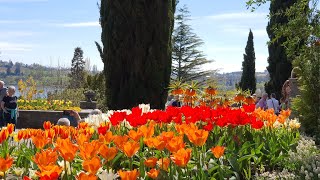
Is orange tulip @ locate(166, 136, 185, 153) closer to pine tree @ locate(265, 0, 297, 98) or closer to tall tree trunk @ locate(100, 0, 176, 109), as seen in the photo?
tall tree trunk @ locate(100, 0, 176, 109)

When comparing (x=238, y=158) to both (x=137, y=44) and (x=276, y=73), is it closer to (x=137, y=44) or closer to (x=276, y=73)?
(x=137, y=44)

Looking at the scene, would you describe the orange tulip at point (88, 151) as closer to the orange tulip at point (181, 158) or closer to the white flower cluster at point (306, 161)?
the orange tulip at point (181, 158)

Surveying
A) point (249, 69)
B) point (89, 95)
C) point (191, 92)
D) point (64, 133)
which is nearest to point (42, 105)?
point (89, 95)

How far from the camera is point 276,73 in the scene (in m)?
27.3

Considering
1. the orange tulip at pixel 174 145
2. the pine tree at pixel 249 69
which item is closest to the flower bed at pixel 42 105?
the orange tulip at pixel 174 145

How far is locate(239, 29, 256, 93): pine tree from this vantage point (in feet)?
121

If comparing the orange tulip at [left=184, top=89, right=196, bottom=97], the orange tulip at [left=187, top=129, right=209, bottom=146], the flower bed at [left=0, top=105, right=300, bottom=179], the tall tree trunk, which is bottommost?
the flower bed at [left=0, top=105, right=300, bottom=179]

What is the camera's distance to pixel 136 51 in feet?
48.9

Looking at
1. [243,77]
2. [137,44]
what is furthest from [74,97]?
[243,77]

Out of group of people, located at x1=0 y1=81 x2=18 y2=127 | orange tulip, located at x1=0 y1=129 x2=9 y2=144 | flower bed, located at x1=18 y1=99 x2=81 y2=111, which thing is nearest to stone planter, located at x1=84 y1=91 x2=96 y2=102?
flower bed, located at x1=18 y1=99 x2=81 y2=111

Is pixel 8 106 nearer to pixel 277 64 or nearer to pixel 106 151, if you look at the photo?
pixel 106 151

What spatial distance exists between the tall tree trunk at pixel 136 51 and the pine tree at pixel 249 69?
22.0m

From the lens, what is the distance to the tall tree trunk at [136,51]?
1471 cm

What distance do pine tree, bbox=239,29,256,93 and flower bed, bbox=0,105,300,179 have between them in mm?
30585
